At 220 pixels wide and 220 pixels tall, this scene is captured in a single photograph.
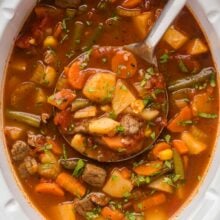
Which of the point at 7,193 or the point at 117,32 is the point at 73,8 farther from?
the point at 7,193

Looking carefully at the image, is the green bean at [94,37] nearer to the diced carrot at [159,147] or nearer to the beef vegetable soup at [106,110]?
the beef vegetable soup at [106,110]

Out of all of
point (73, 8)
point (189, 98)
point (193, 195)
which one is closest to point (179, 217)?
point (193, 195)

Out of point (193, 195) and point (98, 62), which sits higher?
point (98, 62)

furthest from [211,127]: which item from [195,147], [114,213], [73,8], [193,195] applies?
[73,8]

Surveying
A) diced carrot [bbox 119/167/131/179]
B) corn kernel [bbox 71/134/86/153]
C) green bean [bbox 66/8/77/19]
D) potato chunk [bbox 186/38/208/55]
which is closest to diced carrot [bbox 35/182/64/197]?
corn kernel [bbox 71/134/86/153]

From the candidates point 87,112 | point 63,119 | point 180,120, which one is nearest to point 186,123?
point 180,120

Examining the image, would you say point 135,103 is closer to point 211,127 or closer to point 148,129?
point 148,129

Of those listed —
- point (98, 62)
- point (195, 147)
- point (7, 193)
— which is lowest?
point (7, 193)
